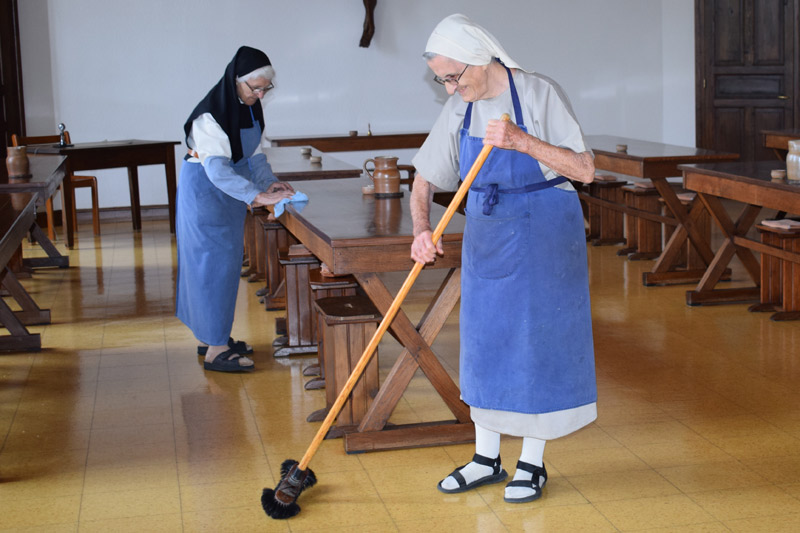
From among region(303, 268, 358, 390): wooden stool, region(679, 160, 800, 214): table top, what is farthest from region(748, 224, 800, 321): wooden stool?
region(303, 268, 358, 390): wooden stool

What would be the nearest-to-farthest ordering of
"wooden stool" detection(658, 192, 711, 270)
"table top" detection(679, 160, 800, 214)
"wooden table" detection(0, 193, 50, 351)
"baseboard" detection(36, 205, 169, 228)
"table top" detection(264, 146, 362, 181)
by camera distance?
"wooden table" detection(0, 193, 50, 351)
"table top" detection(679, 160, 800, 214)
"table top" detection(264, 146, 362, 181)
"wooden stool" detection(658, 192, 711, 270)
"baseboard" detection(36, 205, 169, 228)

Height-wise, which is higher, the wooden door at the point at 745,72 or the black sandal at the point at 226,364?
the wooden door at the point at 745,72

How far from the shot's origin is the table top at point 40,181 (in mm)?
4992

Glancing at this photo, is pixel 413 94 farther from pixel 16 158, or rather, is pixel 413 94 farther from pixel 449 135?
pixel 449 135

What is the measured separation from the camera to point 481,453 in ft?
10.3

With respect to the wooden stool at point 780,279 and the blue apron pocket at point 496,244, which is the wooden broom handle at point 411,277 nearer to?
the blue apron pocket at point 496,244

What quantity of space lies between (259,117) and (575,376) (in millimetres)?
2074

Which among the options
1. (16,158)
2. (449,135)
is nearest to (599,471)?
(449,135)

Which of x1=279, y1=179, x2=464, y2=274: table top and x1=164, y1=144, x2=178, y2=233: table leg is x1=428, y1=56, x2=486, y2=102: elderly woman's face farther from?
x1=164, y1=144, x2=178, y2=233: table leg

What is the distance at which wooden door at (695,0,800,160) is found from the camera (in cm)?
909

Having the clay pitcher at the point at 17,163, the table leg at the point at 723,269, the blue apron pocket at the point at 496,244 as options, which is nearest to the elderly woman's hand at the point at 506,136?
the blue apron pocket at the point at 496,244

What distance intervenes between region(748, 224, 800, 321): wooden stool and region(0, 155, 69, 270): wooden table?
3.68 m

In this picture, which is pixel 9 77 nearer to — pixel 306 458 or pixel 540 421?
pixel 306 458

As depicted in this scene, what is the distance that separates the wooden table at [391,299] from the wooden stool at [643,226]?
3.37 m
